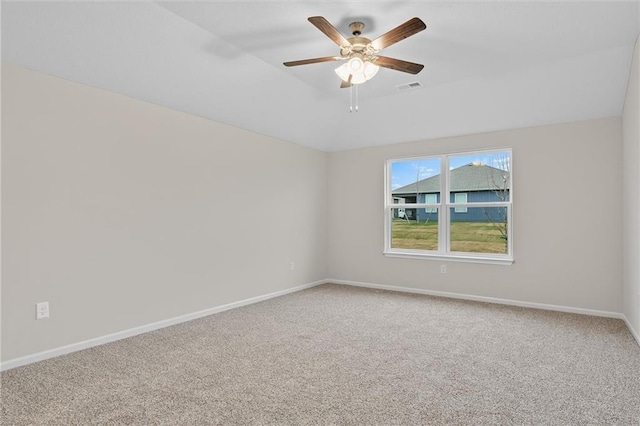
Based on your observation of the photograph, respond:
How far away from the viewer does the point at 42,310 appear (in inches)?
115

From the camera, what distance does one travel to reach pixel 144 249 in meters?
3.64

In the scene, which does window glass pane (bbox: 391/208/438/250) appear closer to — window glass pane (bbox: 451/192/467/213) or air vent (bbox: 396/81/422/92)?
window glass pane (bbox: 451/192/467/213)

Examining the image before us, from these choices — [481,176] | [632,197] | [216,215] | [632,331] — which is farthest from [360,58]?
[632,331]

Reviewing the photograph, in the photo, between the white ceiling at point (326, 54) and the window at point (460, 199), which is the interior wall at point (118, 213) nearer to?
the white ceiling at point (326, 54)

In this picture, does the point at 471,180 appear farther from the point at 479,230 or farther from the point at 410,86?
the point at 410,86

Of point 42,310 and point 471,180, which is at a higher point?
point 471,180

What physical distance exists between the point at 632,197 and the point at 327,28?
3125 millimetres

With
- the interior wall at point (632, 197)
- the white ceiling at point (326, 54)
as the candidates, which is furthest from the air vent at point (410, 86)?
the interior wall at point (632, 197)

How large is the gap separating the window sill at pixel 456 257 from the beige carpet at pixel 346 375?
34.3 inches

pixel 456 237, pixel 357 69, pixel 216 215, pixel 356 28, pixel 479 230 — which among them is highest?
pixel 356 28

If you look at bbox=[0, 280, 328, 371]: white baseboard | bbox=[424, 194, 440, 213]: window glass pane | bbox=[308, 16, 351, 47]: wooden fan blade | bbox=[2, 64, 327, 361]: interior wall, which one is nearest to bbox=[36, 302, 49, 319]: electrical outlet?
bbox=[2, 64, 327, 361]: interior wall

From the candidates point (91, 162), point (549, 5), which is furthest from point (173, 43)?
point (549, 5)

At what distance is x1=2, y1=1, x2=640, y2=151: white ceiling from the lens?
8.88ft

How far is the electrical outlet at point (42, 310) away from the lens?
2.91 meters
